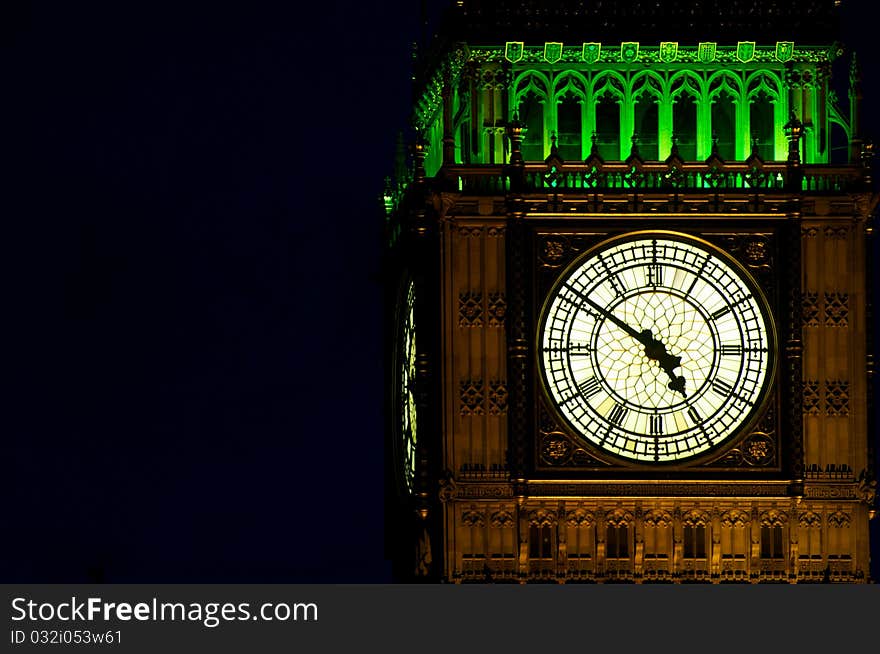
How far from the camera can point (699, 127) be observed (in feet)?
172

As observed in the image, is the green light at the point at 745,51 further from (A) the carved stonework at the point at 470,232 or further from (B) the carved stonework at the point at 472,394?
(B) the carved stonework at the point at 472,394

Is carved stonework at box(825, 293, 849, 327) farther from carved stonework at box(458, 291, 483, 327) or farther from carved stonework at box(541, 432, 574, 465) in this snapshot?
carved stonework at box(458, 291, 483, 327)

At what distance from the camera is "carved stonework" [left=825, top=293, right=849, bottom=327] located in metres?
52.1

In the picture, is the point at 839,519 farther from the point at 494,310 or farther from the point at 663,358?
the point at 494,310

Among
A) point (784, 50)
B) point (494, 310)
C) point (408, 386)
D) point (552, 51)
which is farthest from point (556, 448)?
point (784, 50)

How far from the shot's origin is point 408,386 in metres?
54.2

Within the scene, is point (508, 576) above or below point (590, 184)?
below

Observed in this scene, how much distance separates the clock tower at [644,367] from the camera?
2037 inches

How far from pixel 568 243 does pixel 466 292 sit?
1121 millimetres

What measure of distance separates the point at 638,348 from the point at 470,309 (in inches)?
67.2

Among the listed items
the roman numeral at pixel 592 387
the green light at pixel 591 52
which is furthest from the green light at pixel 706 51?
the roman numeral at pixel 592 387

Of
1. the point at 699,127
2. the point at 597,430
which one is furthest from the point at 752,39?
the point at 597,430

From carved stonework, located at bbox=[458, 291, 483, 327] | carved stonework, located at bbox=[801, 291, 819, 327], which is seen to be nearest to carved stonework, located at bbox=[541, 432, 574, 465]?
carved stonework, located at bbox=[458, 291, 483, 327]
